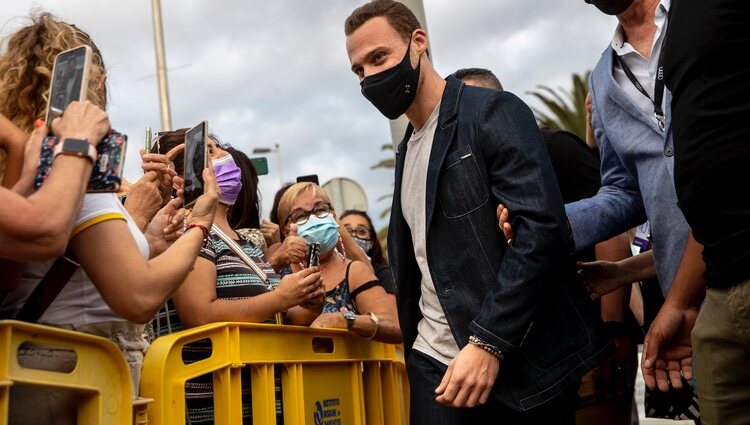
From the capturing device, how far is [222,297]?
3760 millimetres

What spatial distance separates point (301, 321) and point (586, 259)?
59.8 inches

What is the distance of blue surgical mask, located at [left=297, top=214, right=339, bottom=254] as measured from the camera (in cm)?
504

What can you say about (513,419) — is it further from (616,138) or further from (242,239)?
(242,239)

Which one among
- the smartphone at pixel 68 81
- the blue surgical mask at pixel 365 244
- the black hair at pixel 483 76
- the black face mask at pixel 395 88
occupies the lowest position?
the smartphone at pixel 68 81

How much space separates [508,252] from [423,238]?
44cm

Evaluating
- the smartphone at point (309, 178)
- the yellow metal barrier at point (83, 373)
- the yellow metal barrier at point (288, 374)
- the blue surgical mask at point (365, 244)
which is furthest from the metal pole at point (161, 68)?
the yellow metal barrier at point (83, 373)

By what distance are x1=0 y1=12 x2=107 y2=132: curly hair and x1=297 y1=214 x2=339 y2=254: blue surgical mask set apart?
2231mm

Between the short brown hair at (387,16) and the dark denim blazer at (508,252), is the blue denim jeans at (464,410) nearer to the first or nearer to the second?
the dark denim blazer at (508,252)

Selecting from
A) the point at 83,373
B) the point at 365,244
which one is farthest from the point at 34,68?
the point at 365,244

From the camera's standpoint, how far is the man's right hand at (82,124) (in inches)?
95.1

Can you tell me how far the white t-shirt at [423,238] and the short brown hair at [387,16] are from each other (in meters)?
0.37

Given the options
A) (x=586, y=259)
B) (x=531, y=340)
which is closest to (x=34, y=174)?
(x=531, y=340)

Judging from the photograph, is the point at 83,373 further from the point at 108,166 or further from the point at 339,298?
the point at 339,298

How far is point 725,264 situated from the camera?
2.28m
